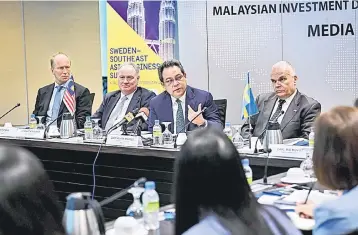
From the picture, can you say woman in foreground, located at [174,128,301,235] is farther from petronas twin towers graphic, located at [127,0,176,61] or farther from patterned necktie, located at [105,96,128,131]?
petronas twin towers graphic, located at [127,0,176,61]

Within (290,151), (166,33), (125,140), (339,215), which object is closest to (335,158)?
(339,215)

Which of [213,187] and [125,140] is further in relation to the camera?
[125,140]

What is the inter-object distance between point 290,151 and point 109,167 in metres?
1.39

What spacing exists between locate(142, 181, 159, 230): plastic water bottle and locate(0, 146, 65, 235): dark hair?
104cm

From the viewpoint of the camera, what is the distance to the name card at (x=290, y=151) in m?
3.14

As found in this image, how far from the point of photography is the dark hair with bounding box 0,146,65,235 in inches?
41.4

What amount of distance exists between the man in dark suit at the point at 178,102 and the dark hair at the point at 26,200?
3264 millimetres

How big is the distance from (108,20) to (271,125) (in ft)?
10.6

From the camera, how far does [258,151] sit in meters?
3.44

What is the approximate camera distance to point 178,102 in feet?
14.7

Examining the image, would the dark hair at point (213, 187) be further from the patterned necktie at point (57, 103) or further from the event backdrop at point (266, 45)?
the patterned necktie at point (57, 103)

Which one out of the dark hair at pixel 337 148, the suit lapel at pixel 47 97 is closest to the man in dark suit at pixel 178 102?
the suit lapel at pixel 47 97

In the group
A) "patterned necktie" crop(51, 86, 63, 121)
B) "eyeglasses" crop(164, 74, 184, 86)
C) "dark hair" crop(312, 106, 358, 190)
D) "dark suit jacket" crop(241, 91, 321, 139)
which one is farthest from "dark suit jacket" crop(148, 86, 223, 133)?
"dark hair" crop(312, 106, 358, 190)

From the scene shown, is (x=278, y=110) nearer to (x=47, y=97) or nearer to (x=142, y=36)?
(x=142, y=36)
